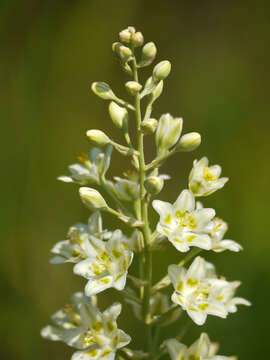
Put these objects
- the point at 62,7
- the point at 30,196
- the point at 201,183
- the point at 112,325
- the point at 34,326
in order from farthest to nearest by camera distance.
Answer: the point at 62,7 < the point at 30,196 < the point at 34,326 < the point at 201,183 < the point at 112,325

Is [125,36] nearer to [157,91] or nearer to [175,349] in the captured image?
[157,91]

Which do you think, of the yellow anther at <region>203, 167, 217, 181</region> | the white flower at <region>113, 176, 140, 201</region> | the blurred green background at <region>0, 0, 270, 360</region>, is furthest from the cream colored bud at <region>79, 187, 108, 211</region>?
the blurred green background at <region>0, 0, 270, 360</region>

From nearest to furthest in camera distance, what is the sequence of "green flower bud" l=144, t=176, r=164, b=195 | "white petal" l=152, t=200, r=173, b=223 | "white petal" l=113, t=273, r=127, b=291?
"white petal" l=113, t=273, r=127, b=291, "green flower bud" l=144, t=176, r=164, b=195, "white petal" l=152, t=200, r=173, b=223

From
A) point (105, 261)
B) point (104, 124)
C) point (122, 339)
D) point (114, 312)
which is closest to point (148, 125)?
point (105, 261)

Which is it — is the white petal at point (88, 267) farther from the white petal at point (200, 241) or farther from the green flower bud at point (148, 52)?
the green flower bud at point (148, 52)

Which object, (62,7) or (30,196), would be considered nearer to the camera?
(30,196)

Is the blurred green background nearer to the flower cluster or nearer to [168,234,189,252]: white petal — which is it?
the flower cluster

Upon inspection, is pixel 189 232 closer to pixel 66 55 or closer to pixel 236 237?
pixel 236 237

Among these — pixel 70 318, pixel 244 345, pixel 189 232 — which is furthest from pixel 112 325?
pixel 244 345
